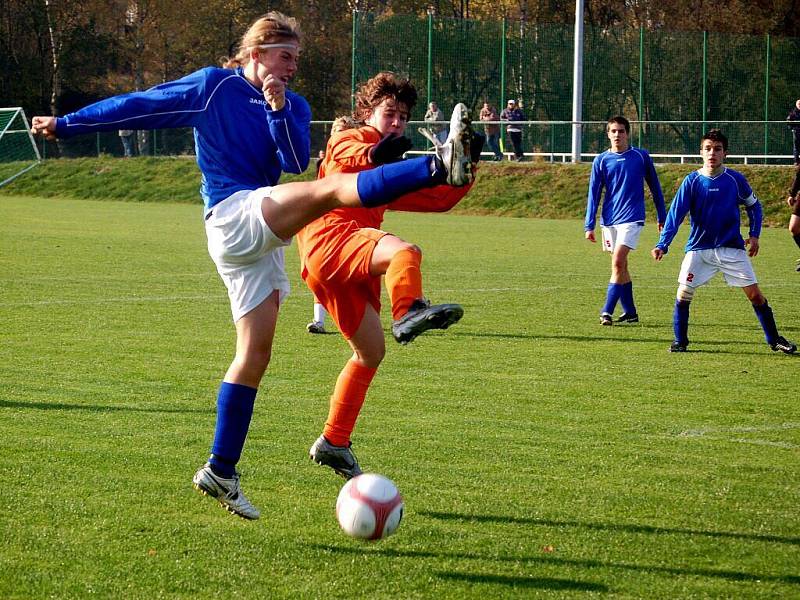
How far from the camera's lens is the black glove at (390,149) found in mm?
5148

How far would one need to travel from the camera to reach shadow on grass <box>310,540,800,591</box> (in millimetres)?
4223

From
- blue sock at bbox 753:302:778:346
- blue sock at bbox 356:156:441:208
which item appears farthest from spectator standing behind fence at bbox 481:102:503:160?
blue sock at bbox 356:156:441:208

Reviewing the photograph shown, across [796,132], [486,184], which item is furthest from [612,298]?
[486,184]

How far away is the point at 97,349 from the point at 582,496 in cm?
497

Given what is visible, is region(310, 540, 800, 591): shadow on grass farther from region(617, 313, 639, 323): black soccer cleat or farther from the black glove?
region(617, 313, 639, 323): black soccer cleat

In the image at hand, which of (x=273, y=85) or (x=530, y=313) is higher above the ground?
(x=273, y=85)

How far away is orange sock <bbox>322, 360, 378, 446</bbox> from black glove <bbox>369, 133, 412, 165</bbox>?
3.04 ft

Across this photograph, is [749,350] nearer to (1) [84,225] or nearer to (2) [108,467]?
(2) [108,467]

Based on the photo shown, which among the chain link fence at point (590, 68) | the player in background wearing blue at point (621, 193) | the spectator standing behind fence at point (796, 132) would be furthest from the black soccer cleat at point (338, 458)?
the chain link fence at point (590, 68)

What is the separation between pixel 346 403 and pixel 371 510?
1.06m

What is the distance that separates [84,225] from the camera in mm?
24297

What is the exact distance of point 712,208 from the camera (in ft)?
32.8

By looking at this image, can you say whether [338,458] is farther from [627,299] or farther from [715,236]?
[627,299]

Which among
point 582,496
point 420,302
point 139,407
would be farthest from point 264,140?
point 139,407
